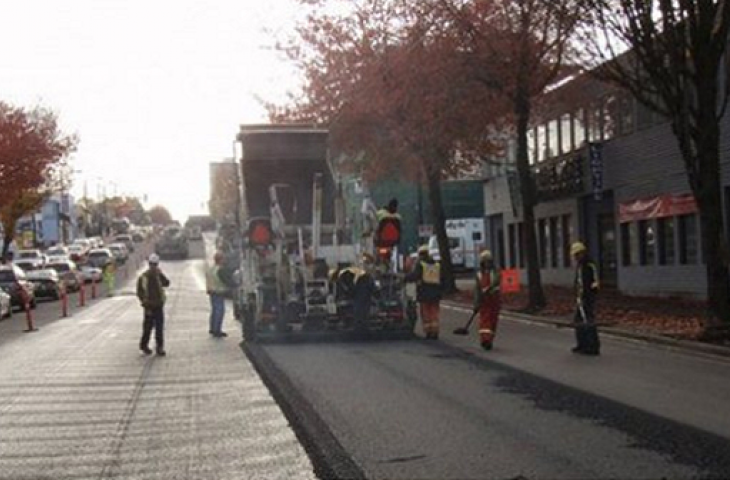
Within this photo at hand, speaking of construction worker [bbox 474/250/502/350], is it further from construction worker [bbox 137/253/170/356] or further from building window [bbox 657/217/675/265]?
building window [bbox 657/217/675/265]

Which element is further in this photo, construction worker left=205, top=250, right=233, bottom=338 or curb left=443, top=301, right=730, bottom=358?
construction worker left=205, top=250, right=233, bottom=338

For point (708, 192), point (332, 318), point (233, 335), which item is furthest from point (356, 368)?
point (233, 335)

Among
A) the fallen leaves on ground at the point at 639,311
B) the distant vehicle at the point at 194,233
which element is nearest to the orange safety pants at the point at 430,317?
the fallen leaves on ground at the point at 639,311

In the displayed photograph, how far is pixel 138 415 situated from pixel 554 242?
29.8m

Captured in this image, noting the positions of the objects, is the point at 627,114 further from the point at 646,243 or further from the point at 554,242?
the point at 554,242

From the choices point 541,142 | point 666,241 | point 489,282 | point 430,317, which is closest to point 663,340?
point 489,282

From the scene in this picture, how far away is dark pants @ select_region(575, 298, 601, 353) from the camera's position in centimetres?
1814

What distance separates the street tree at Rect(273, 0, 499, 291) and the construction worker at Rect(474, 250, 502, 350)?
10.5m

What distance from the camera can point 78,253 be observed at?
80312 millimetres

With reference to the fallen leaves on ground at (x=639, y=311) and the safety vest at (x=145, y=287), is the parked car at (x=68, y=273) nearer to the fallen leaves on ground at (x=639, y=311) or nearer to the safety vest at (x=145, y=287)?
the fallen leaves on ground at (x=639, y=311)

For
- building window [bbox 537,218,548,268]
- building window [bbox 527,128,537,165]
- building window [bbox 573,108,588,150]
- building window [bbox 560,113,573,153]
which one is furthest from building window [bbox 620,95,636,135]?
building window [bbox 527,128,537,165]

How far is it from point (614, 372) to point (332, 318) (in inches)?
284

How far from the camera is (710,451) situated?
376 inches

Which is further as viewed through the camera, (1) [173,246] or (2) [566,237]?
(1) [173,246]
